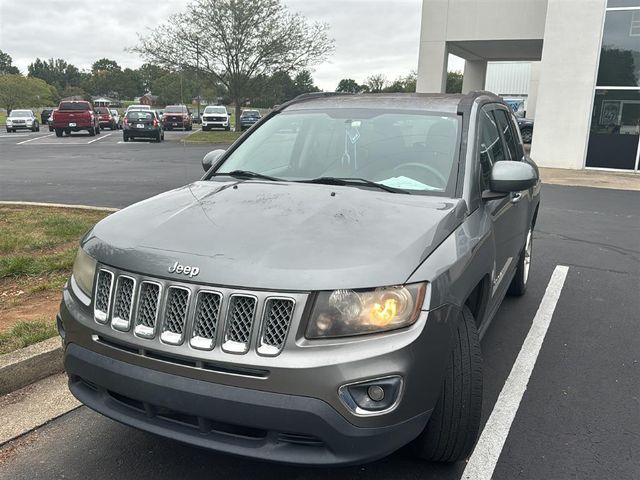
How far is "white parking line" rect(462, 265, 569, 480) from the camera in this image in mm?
2825

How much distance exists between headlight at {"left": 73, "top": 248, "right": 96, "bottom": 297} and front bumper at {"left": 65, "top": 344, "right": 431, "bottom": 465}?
1.26 ft

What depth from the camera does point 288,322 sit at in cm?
219

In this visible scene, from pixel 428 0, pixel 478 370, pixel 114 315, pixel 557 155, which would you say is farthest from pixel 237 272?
pixel 428 0

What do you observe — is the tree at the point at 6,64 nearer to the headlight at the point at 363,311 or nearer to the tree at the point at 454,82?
the tree at the point at 454,82

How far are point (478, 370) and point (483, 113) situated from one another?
76.9 inches

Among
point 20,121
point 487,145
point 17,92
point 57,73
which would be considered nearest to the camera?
point 487,145

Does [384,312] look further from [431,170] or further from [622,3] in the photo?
[622,3]

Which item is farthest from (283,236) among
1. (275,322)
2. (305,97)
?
(305,97)

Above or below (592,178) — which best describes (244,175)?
above

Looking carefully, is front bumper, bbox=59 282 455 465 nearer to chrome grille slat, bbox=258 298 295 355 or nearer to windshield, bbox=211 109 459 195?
chrome grille slat, bbox=258 298 295 355

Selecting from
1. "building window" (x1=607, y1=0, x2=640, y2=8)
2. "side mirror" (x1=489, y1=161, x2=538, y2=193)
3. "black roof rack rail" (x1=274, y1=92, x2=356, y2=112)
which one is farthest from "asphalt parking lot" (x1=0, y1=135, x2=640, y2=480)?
"building window" (x1=607, y1=0, x2=640, y2=8)

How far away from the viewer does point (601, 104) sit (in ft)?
57.6

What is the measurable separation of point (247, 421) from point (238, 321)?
37cm

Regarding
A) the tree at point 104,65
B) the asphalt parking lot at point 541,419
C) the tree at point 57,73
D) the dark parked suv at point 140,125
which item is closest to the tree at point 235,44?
the dark parked suv at point 140,125
